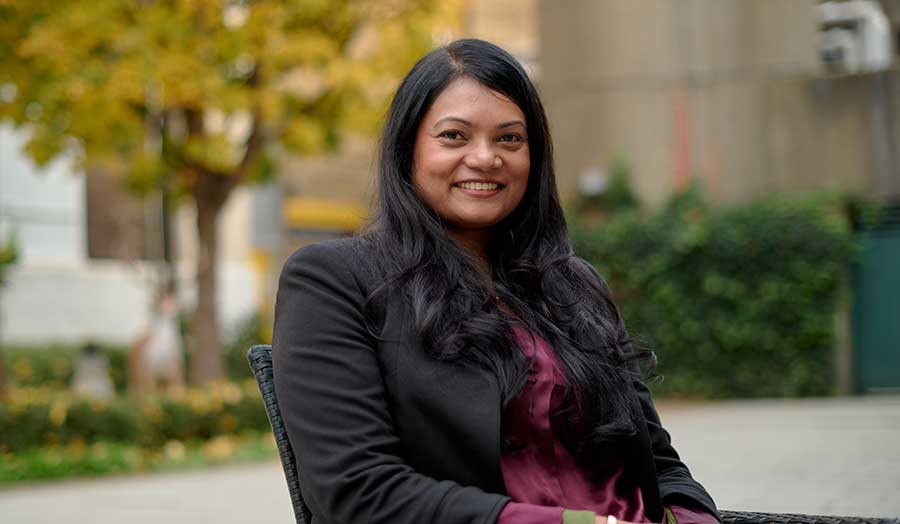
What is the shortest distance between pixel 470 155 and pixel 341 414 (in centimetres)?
61

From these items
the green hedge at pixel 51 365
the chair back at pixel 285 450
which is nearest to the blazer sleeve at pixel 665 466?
the chair back at pixel 285 450

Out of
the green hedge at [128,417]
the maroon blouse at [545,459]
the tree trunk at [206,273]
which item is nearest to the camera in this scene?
the maroon blouse at [545,459]

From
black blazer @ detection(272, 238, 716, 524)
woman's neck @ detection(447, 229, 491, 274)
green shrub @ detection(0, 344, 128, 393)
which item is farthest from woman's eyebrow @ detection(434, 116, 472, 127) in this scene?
green shrub @ detection(0, 344, 128, 393)

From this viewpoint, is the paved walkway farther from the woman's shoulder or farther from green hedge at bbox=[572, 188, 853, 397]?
the woman's shoulder

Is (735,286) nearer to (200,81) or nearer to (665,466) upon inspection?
(200,81)

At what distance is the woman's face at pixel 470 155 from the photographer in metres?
2.38

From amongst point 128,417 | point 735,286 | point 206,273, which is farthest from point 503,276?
point 735,286

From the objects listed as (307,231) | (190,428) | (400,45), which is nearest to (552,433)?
(190,428)

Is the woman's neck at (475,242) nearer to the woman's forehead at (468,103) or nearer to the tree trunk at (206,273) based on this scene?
the woman's forehead at (468,103)

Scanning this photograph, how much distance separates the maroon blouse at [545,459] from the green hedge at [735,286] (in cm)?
1359

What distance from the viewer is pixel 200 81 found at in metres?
11.3

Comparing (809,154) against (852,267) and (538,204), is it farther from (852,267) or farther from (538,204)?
(538,204)

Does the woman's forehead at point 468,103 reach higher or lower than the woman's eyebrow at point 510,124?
higher

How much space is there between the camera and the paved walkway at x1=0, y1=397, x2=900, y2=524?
23.4 feet
